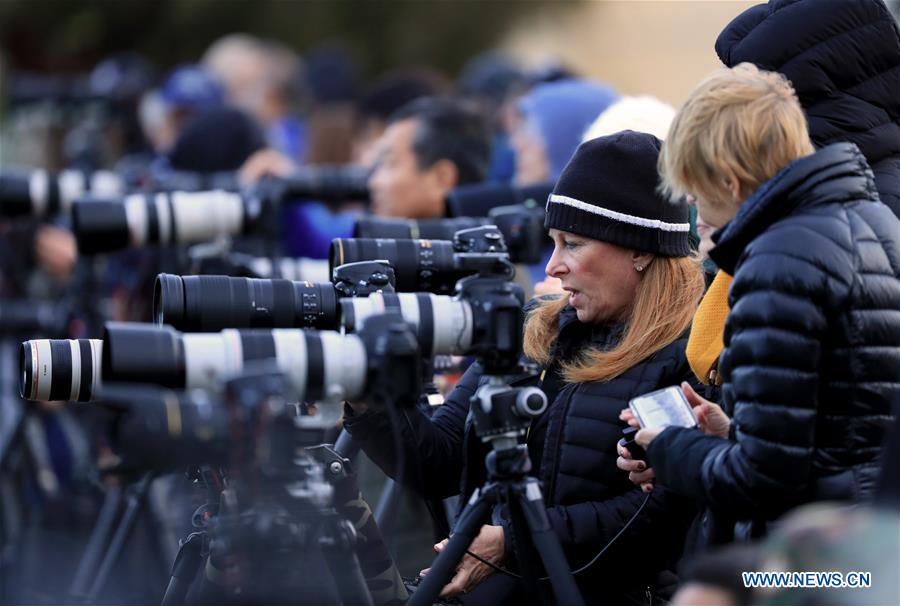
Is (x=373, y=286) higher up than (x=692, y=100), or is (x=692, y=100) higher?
(x=692, y=100)

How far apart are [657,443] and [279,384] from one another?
74 centimetres

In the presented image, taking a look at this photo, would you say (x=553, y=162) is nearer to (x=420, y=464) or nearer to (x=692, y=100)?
(x=420, y=464)

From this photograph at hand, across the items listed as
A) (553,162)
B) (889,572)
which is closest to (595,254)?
(889,572)

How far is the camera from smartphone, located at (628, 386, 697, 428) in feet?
9.16

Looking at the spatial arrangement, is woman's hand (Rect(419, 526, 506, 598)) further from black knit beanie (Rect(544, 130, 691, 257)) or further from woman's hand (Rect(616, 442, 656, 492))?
black knit beanie (Rect(544, 130, 691, 257))

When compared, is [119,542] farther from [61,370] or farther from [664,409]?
[664,409]

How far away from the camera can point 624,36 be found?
10.7 m

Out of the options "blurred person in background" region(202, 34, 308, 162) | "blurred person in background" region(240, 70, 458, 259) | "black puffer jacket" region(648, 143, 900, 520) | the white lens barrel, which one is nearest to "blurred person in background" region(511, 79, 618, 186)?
"blurred person in background" region(240, 70, 458, 259)

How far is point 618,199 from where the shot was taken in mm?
3242

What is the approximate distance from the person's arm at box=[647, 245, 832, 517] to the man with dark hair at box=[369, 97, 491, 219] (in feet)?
10.0

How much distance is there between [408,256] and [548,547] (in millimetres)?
920

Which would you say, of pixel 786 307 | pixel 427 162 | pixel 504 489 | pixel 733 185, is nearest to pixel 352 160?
→ pixel 427 162

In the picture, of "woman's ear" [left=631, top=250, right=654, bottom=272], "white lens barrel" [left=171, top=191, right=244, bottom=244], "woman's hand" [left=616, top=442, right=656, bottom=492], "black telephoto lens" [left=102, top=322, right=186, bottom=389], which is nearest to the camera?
"black telephoto lens" [left=102, top=322, right=186, bottom=389]

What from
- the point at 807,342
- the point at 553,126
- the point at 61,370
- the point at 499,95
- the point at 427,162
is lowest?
the point at 61,370
